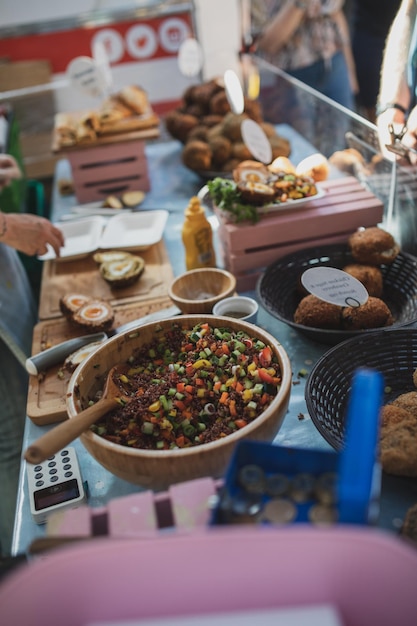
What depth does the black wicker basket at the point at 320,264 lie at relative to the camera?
179cm

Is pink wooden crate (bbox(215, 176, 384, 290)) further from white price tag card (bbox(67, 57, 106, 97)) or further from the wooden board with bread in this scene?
white price tag card (bbox(67, 57, 106, 97))

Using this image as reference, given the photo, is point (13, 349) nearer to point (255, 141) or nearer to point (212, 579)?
point (255, 141)

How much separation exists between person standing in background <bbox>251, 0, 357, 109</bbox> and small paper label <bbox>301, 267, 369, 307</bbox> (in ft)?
9.03

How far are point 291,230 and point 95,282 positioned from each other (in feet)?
2.81

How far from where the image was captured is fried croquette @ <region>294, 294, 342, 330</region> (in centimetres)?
167

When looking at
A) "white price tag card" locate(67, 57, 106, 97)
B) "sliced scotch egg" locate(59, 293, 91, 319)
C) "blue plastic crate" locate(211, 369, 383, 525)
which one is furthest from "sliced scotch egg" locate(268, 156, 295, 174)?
"blue plastic crate" locate(211, 369, 383, 525)

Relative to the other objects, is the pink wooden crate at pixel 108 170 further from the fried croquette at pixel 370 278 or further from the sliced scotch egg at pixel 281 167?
the fried croquette at pixel 370 278

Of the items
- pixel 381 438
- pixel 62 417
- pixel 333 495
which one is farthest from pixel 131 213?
pixel 333 495

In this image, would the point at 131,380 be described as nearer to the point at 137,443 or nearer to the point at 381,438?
the point at 137,443

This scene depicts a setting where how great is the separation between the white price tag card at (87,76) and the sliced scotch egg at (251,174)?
1559 millimetres

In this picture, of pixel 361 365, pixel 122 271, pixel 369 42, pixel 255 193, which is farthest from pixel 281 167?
pixel 369 42

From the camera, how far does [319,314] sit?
1671 mm

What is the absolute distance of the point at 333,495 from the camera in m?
0.72

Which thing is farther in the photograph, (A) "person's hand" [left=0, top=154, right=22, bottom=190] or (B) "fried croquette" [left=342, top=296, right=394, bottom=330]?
(A) "person's hand" [left=0, top=154, right=22, bottom=190]
